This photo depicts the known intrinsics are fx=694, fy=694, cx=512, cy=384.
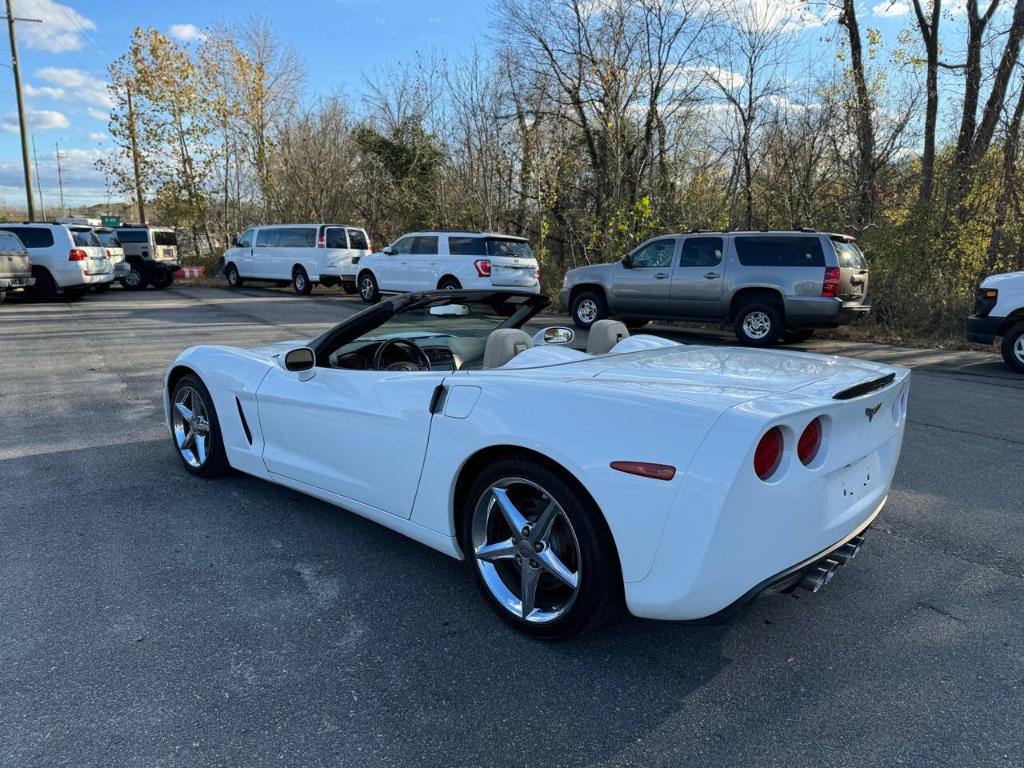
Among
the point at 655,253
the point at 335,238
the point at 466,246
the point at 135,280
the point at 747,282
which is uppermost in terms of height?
the point at 335,238

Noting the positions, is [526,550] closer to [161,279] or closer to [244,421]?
[244,421]

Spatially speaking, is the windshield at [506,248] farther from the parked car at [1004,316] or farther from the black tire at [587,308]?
the parked car at [1004,316]

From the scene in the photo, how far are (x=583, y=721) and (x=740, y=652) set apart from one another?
2.42 ft

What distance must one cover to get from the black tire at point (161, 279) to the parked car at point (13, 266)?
6768 mm

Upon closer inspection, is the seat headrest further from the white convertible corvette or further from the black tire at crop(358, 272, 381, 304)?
the black tire at crop(358, 272, 381, 304)

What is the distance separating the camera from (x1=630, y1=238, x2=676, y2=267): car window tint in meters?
12.5

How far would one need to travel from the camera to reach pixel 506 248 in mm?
16156

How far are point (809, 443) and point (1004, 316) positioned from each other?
9.23 m

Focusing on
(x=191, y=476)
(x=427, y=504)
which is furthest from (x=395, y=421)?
(x=191, y=476)

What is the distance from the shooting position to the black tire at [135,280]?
22461mm

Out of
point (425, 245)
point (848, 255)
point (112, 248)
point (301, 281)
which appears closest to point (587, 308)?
point (848, 255)

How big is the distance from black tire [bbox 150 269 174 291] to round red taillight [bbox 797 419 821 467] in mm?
24728

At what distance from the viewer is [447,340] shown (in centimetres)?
411

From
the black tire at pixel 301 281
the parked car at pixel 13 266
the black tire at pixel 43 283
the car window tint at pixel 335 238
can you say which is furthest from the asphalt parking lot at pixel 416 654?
the black tire at pixel 301 281
